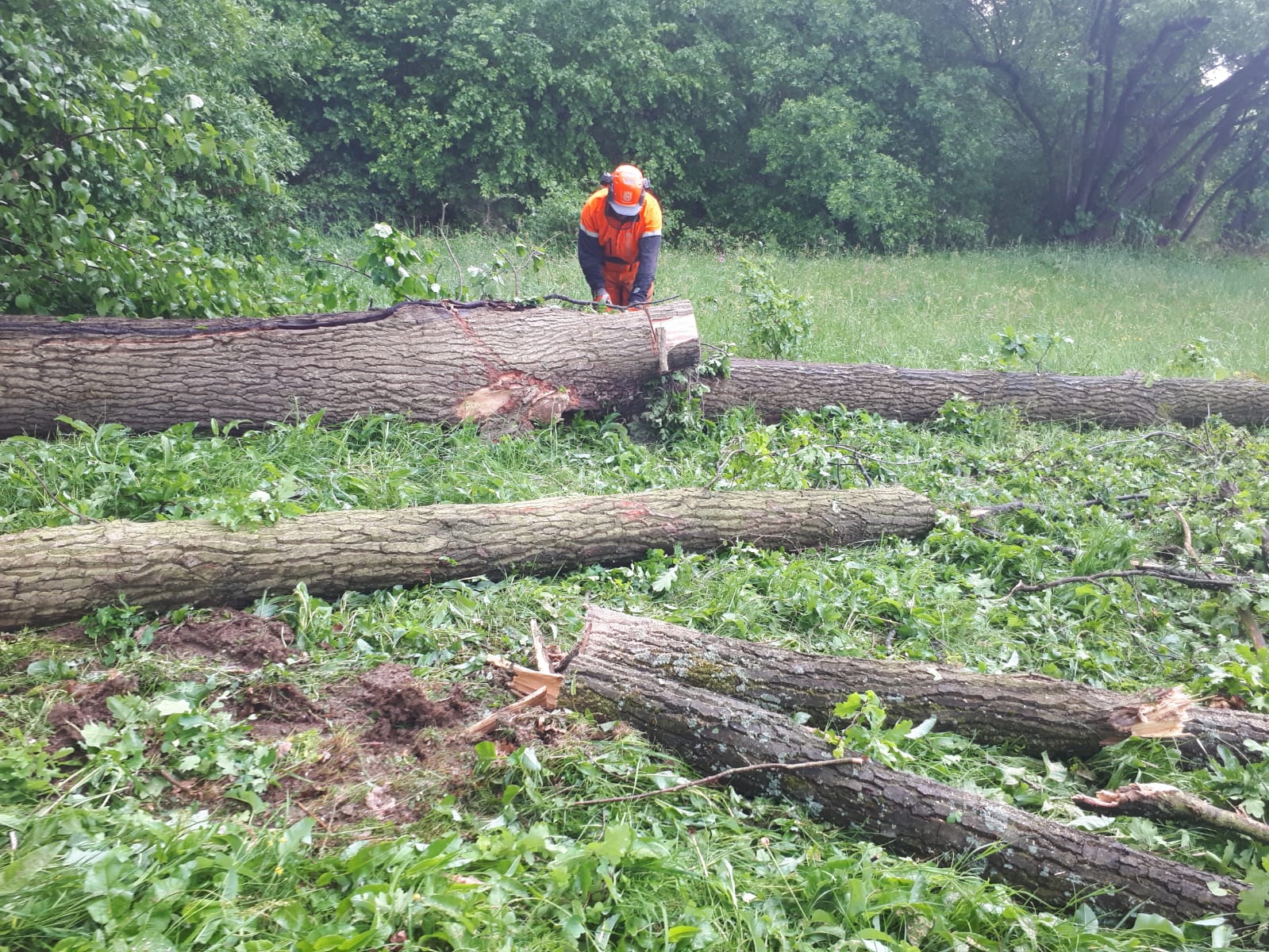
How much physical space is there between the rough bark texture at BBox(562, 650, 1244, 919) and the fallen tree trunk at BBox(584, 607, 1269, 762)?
0.43 feet

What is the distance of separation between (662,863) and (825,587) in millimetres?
1957

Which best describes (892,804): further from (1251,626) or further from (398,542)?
(1251,626)

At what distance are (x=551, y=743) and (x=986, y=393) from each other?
218 inches

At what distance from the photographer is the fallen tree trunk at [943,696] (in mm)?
2867

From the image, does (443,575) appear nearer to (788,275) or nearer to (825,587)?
(825,587)

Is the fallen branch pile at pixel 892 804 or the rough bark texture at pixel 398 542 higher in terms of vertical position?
the rough bark texture at pixel 398 542

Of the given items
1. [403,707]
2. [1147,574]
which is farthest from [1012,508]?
[403,707]

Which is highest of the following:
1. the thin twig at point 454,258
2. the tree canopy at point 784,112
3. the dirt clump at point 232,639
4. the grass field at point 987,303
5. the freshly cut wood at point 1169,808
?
the tree canopy at point 784,112

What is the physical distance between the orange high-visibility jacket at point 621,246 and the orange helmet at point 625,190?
0.08 m

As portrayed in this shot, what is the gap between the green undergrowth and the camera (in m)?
2.01

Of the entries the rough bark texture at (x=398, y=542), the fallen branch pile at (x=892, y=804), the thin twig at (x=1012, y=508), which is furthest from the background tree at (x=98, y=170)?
the thin twig at (x=1012, y=508)

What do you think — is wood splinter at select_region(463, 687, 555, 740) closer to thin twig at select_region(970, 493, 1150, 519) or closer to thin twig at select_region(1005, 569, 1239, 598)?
thin twig at select_region(1005, 569, 1239, 598)

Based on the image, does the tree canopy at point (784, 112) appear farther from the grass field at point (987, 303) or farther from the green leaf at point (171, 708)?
the green leaf at point (171, 708)

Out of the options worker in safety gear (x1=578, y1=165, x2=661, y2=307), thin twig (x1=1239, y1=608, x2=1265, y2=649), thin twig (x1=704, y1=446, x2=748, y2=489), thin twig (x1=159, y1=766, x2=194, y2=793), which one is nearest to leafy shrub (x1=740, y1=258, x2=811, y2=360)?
worker in safety gear (x1=578, y1=165, x2=661, y2=307)
